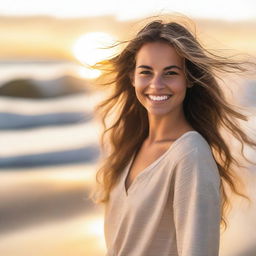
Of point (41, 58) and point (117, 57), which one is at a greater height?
point (117, 57)

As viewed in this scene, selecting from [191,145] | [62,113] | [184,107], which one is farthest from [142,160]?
[62,113]

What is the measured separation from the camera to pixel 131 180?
6.34 feet

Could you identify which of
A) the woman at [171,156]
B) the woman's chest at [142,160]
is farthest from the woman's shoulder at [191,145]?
the woman's chest at [142,160]

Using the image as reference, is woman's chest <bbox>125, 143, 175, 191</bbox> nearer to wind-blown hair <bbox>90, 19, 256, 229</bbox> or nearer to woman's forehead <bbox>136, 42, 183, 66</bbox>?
wind-blown hair <bbox>90, 19, 256, 229</bbox>

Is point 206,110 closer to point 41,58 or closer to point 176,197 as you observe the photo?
point 176,197

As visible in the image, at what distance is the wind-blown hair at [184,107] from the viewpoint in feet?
5.90

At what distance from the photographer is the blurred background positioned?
4.50 metres

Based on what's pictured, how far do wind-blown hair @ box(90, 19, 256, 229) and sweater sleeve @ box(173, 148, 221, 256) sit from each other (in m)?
0.30

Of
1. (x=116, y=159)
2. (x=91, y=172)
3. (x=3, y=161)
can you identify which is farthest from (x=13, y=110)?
(x=116, y=159)

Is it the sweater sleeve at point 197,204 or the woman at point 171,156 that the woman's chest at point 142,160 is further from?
A: the sweater sleeve at point 197,204

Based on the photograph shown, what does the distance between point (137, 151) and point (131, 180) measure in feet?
0.60

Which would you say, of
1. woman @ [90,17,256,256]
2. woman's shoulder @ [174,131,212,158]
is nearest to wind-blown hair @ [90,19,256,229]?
woman @ [90,17,256,256]

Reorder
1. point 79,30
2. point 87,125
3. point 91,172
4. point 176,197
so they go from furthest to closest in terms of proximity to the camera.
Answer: point 79,30 → point 87,125 → point 91,172 → point 176,197

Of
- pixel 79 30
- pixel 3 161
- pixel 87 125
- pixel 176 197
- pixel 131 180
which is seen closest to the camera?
pixel 176 197
